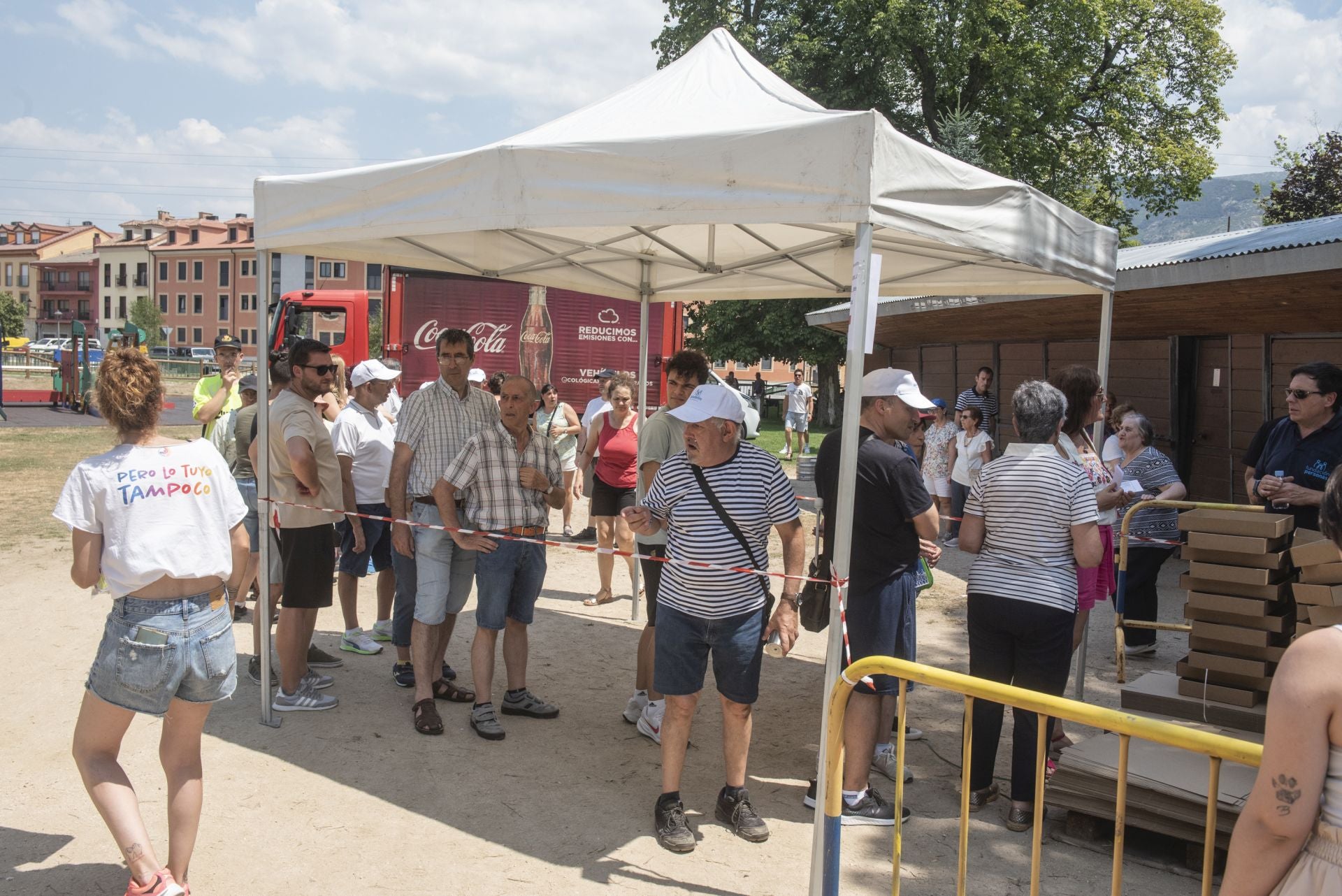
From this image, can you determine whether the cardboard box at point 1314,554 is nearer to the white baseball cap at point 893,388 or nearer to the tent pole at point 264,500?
the white baseball cap at point 893,388

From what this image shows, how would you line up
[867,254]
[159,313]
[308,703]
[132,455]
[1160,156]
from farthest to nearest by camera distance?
[159,313]
[1160,156]
[308,703]
[867,254]
[132,455]

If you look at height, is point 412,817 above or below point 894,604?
below

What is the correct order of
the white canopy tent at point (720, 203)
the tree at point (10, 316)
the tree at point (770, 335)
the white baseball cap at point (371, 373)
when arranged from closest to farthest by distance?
the white canopy tent at point (720, 203)
the white baseball cap at point (371, 373)
the tree at point (770, 335)
the tree at point (10, 316)

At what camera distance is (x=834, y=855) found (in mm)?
2787

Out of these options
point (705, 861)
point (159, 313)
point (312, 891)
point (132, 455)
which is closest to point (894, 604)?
point (705, 861)

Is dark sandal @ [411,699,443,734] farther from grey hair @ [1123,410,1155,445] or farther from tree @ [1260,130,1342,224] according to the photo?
tree @ [1260,130,1342,224]

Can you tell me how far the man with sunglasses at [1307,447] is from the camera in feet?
16.7

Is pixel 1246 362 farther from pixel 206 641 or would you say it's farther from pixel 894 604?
pixel 206 641

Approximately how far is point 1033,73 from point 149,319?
71.1 meters

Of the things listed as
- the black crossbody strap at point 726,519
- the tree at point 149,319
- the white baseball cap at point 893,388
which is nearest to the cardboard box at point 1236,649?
the white baseball cap at point 893,388

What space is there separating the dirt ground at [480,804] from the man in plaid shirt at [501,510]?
0.48 m

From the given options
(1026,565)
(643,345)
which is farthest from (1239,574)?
(643,345)

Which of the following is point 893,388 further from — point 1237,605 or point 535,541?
point 1237,605

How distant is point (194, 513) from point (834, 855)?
2.21 m
